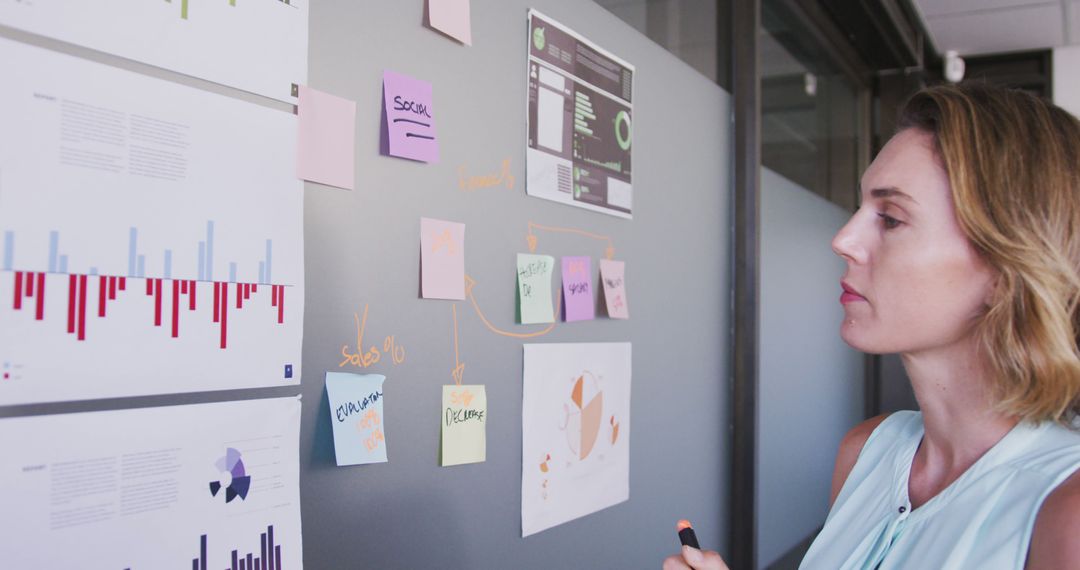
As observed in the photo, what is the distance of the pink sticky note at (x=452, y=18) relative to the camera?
102 centimetres

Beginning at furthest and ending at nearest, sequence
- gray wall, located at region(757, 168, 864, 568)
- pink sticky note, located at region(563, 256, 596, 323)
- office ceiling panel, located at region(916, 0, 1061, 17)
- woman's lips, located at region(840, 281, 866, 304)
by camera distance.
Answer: office ceiling panel, located at region(916, 0, 1061, 17)
gray wall, located at region(757, 168, 864, 568)
pink sticky note, located at region(563, 256, 596, 323)
woman's lips, located at region(840, 281, 866, 304)

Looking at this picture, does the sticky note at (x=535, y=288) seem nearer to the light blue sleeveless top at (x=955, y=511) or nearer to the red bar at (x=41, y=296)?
the light blue sleeveless top at (x=955, y=511)

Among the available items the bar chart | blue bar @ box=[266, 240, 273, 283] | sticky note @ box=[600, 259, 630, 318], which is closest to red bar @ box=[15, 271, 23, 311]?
the bar chart

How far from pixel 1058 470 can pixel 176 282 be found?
0.95 m

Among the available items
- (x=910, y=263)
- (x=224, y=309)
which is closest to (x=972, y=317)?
(x=910, y=263)

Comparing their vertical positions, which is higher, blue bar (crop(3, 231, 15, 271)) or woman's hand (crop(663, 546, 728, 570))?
blue bar (crop(3, 231, 15, 271))

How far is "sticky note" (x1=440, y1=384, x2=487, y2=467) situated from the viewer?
3.39 ft

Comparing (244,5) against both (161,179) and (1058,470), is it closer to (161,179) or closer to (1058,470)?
(161,179)

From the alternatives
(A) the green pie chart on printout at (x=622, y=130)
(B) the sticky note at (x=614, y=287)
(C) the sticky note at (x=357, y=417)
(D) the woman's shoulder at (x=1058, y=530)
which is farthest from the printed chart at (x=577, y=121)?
(D) the woman's shoulder at (x=1058, y=530)

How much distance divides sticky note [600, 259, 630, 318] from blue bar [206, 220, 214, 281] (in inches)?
30.5

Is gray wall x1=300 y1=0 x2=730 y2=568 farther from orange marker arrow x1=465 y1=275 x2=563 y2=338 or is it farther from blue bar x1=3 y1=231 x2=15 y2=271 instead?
blue bar x1=3 y1=231 x2=15 y2=271

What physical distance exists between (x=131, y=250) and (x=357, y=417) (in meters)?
0.32

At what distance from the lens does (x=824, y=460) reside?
261 centimetres

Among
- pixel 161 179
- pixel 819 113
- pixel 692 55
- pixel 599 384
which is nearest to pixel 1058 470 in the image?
pixel 599 384
